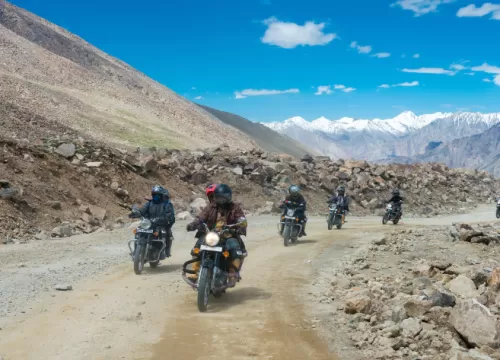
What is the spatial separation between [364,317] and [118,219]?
15791 mm

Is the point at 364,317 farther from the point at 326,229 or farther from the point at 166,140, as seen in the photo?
the point at 166,140

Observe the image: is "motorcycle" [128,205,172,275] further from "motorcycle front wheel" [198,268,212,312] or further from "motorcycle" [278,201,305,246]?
"motorcycle" [278,201,305,246]

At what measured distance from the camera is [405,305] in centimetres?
800

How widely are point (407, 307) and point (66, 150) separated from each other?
72.1 ft

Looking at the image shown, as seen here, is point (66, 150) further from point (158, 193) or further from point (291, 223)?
point (158, 193)

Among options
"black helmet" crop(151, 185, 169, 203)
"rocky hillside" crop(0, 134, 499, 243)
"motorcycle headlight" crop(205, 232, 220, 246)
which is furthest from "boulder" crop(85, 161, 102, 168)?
"motorcycle headlight" crop(205, 232, 220, 246)

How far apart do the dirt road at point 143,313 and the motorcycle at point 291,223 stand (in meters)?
2.56

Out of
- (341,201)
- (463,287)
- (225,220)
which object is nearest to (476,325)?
(463,287)

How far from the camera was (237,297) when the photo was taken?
9.95m

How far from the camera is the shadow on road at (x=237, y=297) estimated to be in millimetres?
9250

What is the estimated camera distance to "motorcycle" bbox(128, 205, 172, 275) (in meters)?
12.0

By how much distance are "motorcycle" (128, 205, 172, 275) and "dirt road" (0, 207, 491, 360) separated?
37 centimetres

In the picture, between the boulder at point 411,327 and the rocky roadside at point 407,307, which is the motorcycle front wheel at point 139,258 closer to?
the rocky roadside at point 407,307

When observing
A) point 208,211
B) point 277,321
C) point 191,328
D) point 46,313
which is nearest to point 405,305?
point 277,321
